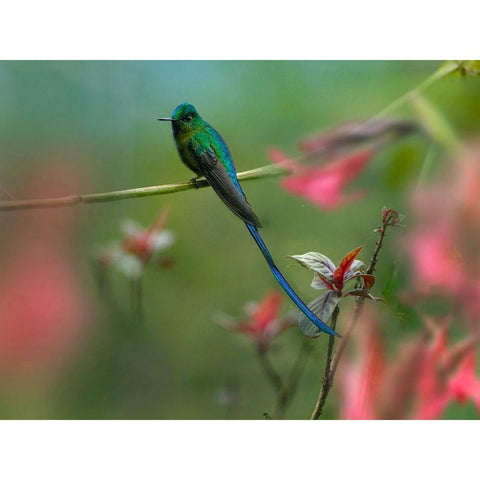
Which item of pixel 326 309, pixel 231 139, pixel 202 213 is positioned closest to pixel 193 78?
pixel 231 139

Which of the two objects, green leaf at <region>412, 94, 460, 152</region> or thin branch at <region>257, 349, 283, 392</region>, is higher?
green leaf at <region>412, 94, 460, 152</region>

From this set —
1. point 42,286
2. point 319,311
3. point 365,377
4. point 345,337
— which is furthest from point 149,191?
point 365,377

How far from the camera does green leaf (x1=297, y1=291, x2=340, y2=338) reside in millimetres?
2975

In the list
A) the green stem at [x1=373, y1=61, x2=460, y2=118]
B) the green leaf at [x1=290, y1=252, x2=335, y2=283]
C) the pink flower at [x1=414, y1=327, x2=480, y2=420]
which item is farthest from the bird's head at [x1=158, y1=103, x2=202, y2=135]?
the pink flower at [x1=414, y1=327, x2=480, y2=420]

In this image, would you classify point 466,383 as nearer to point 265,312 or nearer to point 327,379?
point 327,379

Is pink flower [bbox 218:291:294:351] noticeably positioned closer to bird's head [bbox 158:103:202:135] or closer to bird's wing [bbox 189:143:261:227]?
bird's wing [bbox 189:143:261:227]

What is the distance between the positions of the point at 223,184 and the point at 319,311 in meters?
0.54

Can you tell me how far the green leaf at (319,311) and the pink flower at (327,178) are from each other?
1.05 feet

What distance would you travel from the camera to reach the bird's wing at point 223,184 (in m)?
3.04

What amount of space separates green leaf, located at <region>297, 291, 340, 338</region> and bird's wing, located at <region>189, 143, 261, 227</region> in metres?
0.33

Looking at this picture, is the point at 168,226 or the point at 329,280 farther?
the point at 168,226

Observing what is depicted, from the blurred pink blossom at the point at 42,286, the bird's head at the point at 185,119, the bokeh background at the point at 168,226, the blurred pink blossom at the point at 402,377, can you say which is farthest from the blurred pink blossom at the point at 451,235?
the blurred pink blossom at the point at 42,286

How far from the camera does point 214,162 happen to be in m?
3.06

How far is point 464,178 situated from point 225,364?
1053 millimetres
